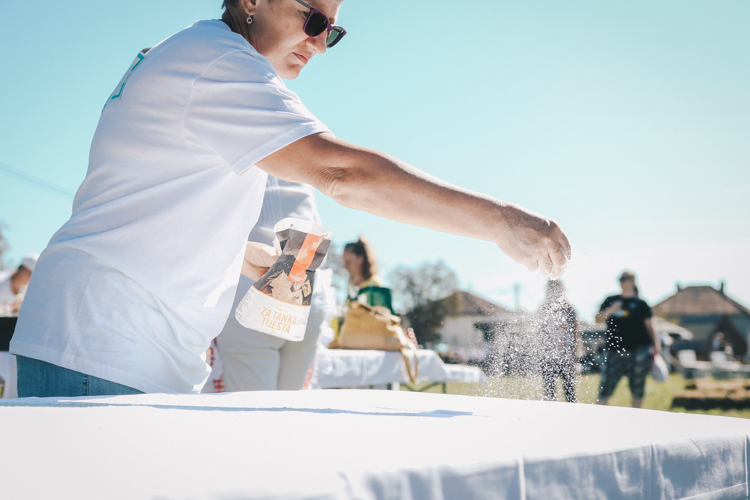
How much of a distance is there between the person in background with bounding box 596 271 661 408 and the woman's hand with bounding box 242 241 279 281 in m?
4.81

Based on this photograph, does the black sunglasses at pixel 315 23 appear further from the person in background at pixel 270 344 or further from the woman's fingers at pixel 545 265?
the person in background at pixel 270 344

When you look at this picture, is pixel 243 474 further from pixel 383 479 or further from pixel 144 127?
pixel 144 127

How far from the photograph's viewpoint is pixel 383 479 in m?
0.46

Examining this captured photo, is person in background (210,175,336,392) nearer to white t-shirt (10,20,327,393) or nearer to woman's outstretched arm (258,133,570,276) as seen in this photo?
white t-shirt (10,20,327,393)

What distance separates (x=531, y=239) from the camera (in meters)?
0.84

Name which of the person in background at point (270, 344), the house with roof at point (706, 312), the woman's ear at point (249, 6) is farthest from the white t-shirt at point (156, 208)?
the house with roof at point (706, 312)

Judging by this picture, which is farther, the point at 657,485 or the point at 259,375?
the point at 259,375

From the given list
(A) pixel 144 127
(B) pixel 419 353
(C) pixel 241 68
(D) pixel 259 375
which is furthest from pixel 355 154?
(B) pixel 419 353

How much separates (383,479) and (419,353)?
16.3ft

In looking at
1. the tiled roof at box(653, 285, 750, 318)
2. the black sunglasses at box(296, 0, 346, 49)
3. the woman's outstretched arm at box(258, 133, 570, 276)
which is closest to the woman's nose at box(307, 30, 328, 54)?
the black sunglasses at box(296, 0, 346, 49)

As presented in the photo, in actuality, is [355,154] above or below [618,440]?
above

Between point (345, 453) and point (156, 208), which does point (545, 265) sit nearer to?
point (345, 453)

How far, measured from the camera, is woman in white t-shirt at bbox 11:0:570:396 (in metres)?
0.84

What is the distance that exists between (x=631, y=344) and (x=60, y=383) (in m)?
5.83
